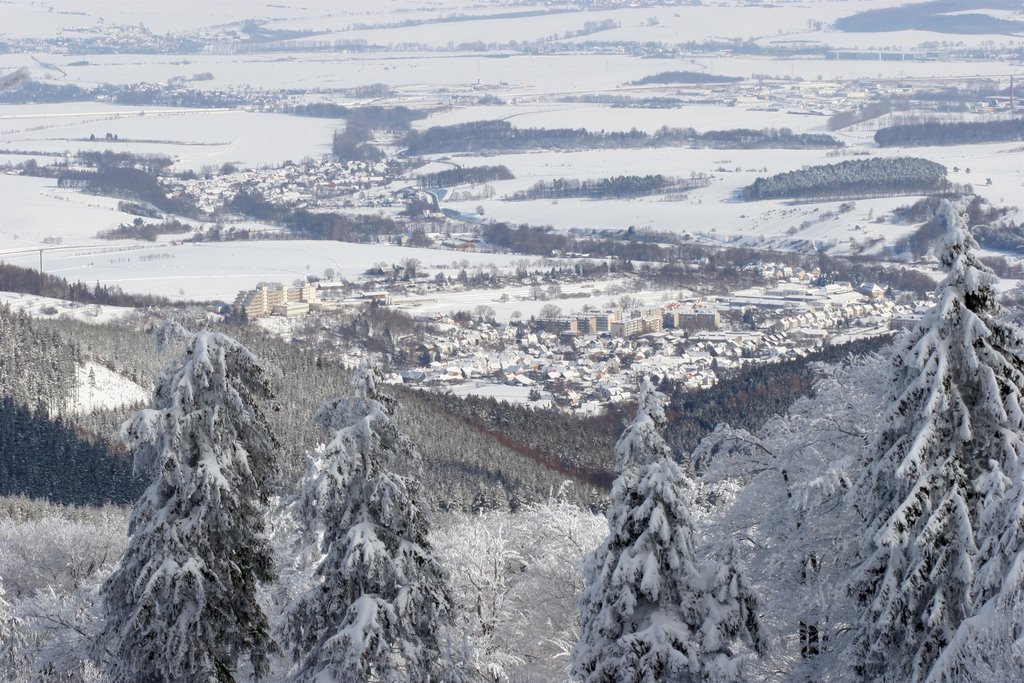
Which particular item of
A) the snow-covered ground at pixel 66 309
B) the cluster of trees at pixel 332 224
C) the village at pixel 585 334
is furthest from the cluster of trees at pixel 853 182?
the snow-covered ground at pixel 66 309

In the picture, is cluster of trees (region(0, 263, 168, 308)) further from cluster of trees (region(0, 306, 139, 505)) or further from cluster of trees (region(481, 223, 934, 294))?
cluster of trees (region(481, 223, 934, 294))

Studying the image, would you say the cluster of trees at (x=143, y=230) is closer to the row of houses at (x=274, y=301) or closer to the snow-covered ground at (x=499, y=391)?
the row of houses at (x=274, y=301)

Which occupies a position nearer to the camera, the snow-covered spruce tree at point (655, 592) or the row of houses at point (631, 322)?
the snow-covered spruce tree at point (655, 592)

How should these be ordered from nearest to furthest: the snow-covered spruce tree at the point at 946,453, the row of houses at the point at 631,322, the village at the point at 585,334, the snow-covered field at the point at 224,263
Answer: the snow-covered spruce tree at the point at 946,453, the village at the point at 585,334, the row of houses at the point at 631,322, the snow-covered field at the point at 224,263

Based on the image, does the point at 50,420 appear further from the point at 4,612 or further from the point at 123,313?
the point at 4,612

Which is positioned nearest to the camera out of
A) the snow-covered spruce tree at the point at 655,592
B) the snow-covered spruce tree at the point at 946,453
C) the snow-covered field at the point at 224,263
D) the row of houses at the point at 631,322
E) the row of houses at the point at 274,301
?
the snow-covered spruce tree at the point at 946,453

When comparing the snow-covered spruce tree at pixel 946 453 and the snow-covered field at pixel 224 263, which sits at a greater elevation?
the snow-covered spruce tree at pixel 946 453

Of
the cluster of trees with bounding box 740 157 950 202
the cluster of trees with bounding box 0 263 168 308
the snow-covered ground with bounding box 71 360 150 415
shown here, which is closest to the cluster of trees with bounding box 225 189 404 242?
the cluster of trees with bounding box 740 157 950 202

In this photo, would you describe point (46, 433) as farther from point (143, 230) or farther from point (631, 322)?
point (143, 230)
